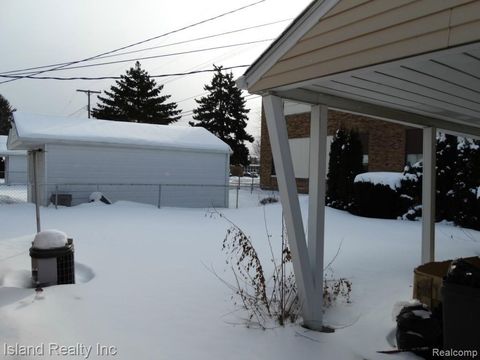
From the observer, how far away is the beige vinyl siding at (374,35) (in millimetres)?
2770

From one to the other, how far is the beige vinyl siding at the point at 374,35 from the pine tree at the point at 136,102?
41.9 m

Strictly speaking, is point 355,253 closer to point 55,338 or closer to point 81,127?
point 55,338

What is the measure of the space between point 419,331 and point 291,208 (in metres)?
1.50

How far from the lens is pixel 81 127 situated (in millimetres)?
16547

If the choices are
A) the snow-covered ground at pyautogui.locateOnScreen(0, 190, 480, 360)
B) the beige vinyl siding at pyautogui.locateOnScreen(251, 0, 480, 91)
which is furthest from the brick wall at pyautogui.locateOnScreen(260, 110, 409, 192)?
the beige vinyl siding at pyautogui.locateOnScreen(251, 0, 480, 91)

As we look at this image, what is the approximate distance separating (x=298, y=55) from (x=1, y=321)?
3.62 meters

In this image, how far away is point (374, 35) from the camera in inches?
126

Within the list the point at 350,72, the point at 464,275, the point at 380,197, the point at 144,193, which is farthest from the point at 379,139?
the point at 464,275

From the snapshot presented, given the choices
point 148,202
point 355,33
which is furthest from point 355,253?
point 148,202

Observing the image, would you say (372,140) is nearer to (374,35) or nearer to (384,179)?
(384,179)

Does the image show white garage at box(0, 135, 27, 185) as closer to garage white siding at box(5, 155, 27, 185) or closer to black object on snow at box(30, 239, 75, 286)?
garage white siding at box(5, 155, 27, 185)

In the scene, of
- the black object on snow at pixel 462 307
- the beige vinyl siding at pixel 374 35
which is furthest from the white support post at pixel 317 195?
the black object on snow at pixel 462 307

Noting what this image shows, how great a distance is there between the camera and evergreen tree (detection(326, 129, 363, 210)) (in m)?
14.4

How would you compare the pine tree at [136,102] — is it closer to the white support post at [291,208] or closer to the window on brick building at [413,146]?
the window on brick building at [413,146]
